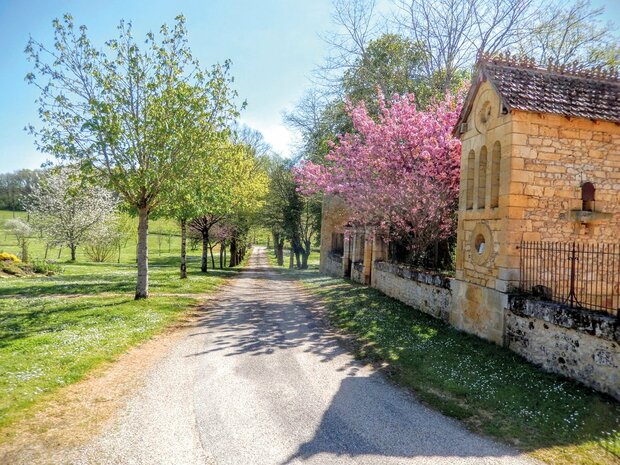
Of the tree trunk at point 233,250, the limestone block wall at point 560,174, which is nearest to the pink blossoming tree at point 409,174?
the limestone block wall at point 560,174

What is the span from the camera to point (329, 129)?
29031mm

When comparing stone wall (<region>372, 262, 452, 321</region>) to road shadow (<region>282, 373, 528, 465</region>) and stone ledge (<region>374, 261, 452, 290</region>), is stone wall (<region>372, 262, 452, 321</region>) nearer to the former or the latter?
stone ledge (<region>374, 261, 452, 290</region>)

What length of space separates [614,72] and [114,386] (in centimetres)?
1453

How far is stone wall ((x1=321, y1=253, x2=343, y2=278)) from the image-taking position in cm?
2903

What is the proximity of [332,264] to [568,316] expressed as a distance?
78.8 feet

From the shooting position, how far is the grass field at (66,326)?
7297 millimetres

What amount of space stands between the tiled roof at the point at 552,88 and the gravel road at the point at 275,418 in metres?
7.37

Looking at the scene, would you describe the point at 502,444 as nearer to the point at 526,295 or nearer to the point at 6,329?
the point at 526,295

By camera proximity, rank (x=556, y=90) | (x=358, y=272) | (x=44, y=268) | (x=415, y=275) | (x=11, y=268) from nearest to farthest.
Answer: (x=556, y=90) < (x=415, y=275) < (x=11, y=268) < (x=358, y=272) < (x=44, y=268)

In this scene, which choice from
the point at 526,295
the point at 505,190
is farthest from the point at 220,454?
the point at 505,190

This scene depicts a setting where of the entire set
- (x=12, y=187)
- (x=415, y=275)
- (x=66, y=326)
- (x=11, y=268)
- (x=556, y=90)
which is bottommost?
(x=66, y=326)

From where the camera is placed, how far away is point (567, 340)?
785 centimetres

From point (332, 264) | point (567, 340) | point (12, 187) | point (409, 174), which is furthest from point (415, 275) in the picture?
point (12, 187)

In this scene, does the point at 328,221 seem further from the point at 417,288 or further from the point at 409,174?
the point at 417,288
